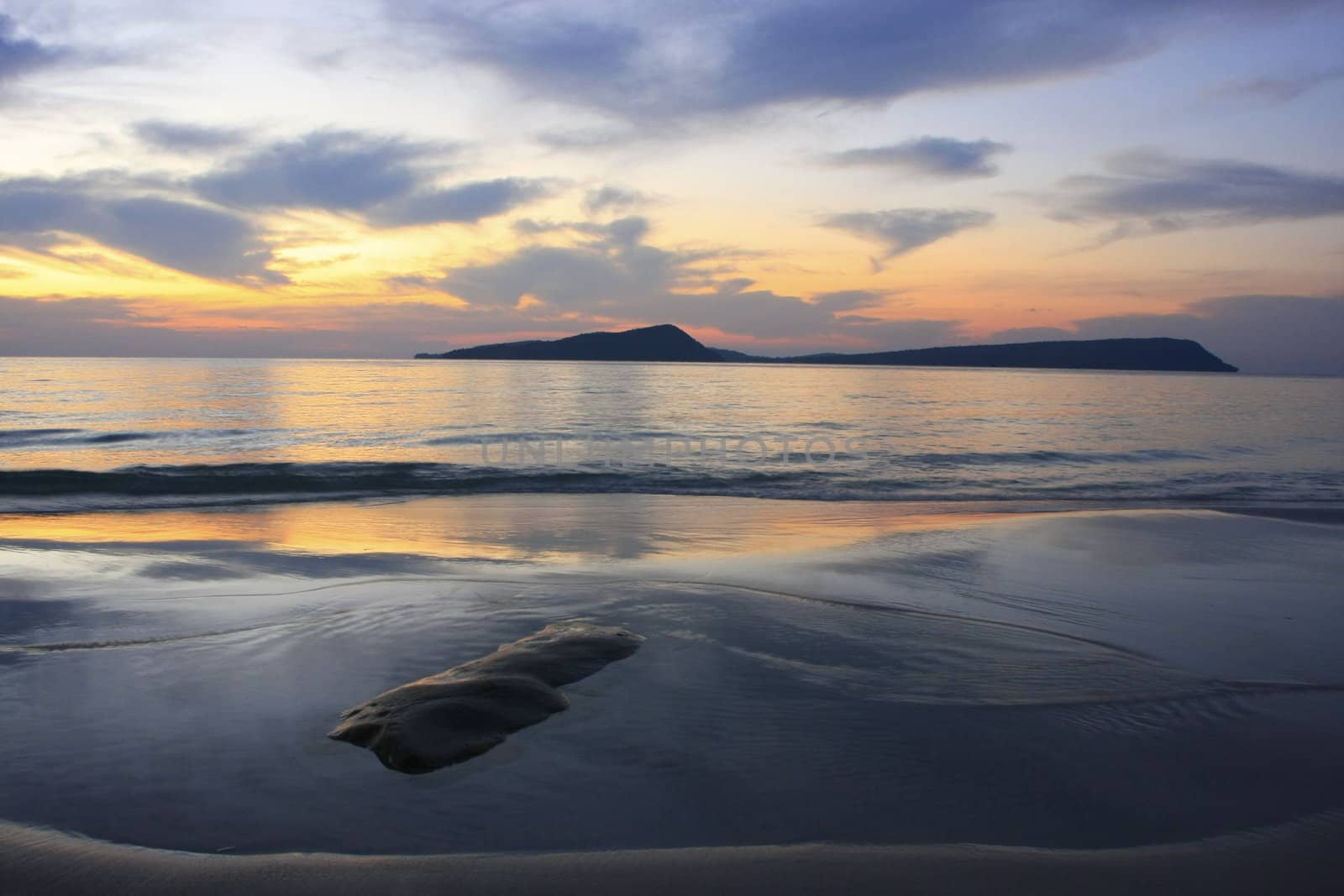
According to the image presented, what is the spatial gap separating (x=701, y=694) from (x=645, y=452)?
1528cm

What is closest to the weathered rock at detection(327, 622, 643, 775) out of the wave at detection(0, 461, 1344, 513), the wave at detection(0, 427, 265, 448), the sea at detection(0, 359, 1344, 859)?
the sea at detection(0, 359, 1344, 859)

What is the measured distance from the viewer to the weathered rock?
3.30 meters

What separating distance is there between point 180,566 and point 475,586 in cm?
308

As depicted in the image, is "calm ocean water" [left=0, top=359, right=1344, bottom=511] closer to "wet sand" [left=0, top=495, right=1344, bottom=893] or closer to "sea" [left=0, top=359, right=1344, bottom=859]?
"sea" [left=0, top=359, right=1344, bottom=859]

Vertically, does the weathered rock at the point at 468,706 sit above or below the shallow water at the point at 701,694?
above

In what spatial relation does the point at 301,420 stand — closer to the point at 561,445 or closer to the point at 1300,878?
the point at 561,445

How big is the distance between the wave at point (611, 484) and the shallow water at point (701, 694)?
5.34m

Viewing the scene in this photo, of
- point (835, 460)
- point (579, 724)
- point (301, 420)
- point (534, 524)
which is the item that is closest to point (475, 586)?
point (579, 724)

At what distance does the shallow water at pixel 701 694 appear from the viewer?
9.53 ft

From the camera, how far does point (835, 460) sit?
18109mm

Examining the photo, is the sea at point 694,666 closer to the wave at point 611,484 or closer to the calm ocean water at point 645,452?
the wave at point 611,484

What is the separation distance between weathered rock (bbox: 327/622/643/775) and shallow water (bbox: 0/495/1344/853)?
0.33ft

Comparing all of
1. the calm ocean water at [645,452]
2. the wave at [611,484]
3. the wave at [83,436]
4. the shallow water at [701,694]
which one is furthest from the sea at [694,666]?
the wave at [83,436]

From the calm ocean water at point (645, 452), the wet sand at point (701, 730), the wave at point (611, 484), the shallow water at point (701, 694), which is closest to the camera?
the wet sand at point (701, 730)
